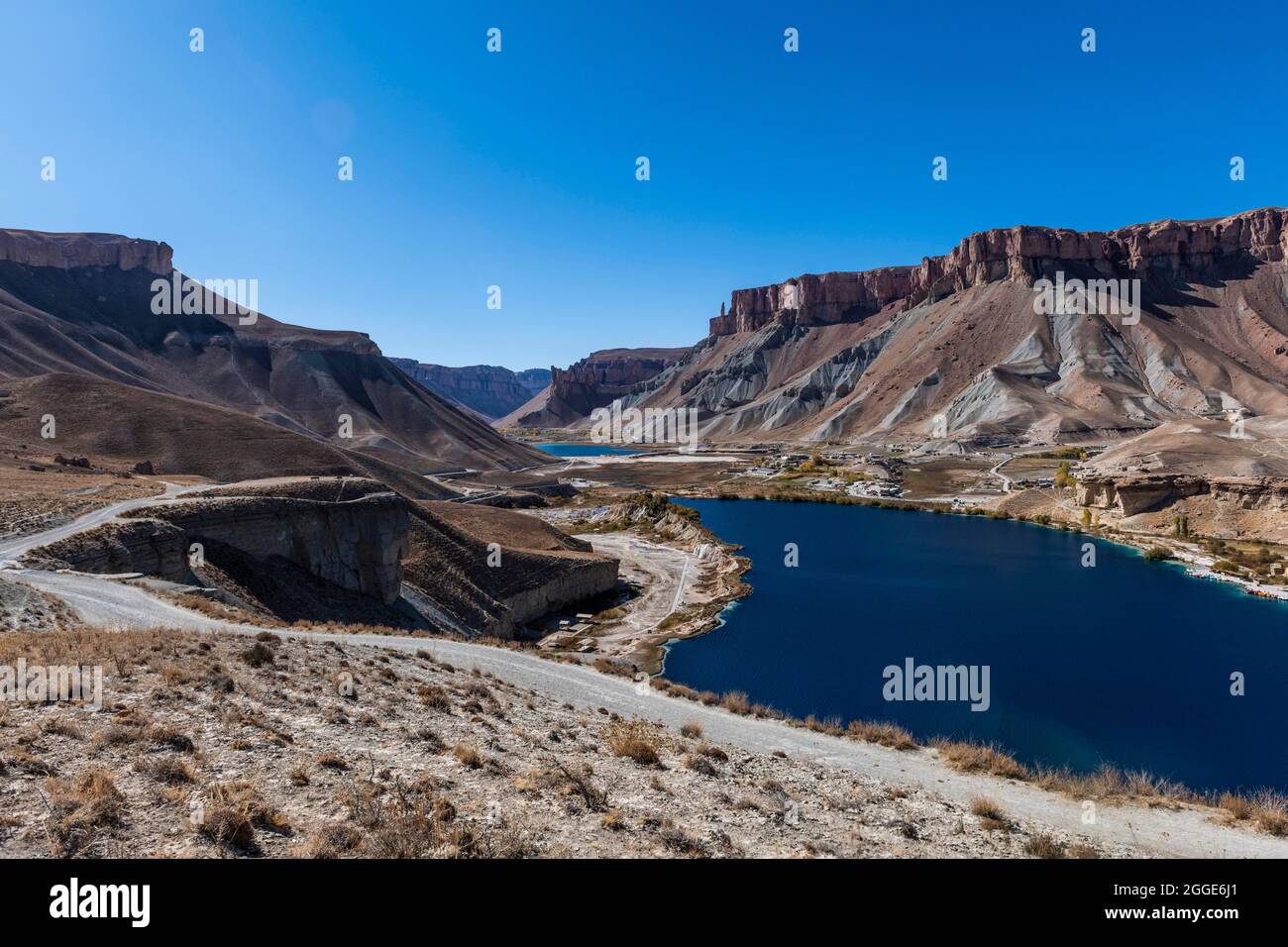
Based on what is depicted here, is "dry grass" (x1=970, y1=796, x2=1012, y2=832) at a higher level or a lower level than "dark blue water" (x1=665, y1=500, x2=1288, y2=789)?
higher

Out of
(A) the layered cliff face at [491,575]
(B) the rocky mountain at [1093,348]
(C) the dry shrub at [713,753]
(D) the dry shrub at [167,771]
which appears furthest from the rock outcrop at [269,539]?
(B) the rocky mountain at [1093,348]

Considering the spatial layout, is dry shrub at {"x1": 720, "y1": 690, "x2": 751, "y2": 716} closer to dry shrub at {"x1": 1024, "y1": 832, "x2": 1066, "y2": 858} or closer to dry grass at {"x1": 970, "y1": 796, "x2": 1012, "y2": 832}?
dry grass at {"x1": 970, "y1": 796, "x2": 1012, "y2": 832}

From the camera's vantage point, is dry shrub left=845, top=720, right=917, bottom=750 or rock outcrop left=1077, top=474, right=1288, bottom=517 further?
rock outcrop left=1077, top=474, right=1288, bottom=517

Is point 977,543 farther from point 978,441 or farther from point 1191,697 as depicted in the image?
point 978,441

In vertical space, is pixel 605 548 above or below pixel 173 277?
below

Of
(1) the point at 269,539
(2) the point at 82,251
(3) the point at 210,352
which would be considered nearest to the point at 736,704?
(1) the point at 269,539

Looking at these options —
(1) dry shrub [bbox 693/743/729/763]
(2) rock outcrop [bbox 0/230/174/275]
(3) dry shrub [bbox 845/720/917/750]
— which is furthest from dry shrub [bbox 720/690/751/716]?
(2) rock outcrop [bbox 0/230/174/275]

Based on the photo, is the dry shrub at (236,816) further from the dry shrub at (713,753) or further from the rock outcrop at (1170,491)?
the rock outcrop at (1170,491)
